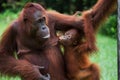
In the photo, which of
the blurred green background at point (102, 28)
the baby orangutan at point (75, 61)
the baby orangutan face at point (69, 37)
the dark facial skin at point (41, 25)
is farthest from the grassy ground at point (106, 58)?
the dark facial skin at point (41, 25)

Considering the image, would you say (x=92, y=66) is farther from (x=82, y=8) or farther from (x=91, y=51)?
(x=82, y=8)

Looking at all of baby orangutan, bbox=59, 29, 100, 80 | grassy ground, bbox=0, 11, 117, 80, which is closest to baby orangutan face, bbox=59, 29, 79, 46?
baby orangutan, bbox=59, 29, 100, 80

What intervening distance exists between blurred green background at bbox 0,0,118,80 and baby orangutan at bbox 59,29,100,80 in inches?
67.8

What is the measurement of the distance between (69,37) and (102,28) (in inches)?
220

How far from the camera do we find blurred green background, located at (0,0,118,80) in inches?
285

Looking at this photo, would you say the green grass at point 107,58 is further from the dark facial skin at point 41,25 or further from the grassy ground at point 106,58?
the dark facial skin at point 41,25

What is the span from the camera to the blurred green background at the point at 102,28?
7.23 metres

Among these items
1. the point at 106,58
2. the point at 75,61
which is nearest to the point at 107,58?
the point at 106,58

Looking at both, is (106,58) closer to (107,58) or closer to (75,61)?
(107,58)

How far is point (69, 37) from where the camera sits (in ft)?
14.5

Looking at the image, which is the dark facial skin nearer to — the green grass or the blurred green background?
the green grass

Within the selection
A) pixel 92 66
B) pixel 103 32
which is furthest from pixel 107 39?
pixel 92 66

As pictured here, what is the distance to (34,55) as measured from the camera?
4.38 m

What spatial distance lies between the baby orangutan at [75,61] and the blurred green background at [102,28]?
5.65 feet
